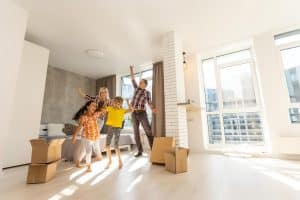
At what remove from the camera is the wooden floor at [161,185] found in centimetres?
128

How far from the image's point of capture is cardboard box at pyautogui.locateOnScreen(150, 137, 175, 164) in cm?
240

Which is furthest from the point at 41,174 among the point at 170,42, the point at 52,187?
the point at 170,42

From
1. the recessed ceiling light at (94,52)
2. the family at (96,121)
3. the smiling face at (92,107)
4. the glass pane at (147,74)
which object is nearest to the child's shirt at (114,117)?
the family at (96,121)

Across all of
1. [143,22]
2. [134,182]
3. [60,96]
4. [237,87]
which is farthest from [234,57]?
[60,96]

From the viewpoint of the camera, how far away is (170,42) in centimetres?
303

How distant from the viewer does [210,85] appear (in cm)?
400

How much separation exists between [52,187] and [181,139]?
6.20ft

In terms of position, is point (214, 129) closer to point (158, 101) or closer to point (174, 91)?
point (158, 101)

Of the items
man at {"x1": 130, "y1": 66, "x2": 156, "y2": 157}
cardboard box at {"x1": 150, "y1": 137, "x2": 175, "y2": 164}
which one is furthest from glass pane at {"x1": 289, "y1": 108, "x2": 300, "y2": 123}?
man at {"x1": 130, "y1": 66, "x2": 156, "y2": 157}

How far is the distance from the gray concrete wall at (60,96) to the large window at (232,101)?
159 inches

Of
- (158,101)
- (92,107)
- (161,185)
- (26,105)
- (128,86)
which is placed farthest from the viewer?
(128,86)

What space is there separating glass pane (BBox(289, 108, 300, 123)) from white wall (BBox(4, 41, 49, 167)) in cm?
470

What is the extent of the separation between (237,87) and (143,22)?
2594 mm

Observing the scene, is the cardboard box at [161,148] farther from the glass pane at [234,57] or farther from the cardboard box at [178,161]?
the glass pane at [234,57]
